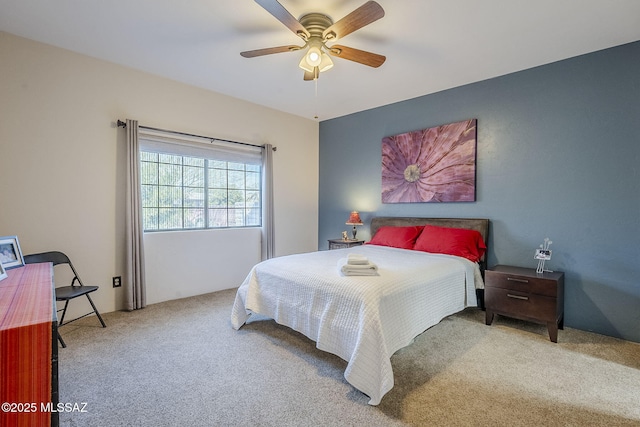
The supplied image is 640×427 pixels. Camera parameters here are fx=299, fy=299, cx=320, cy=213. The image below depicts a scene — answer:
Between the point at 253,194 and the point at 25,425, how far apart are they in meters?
3.70

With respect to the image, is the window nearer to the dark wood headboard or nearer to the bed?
the bed

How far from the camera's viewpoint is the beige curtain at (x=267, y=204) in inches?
174

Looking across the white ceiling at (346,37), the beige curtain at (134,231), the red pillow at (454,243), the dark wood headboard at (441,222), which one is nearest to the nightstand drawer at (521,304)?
the red pillow at (454,243)

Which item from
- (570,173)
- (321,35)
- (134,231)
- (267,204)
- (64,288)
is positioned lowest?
(64,288)

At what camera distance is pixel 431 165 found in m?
3.84

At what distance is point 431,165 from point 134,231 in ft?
11.8

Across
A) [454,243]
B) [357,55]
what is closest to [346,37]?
[357,55]

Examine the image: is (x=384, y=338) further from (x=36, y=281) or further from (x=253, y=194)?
(x=253, y=194)

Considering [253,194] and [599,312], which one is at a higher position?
[253,194]

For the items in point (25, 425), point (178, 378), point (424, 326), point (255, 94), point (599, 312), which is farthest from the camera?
point (255, 94)

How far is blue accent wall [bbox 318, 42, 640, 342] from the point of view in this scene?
2.64 metres

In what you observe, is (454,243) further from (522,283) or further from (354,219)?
(354,219)

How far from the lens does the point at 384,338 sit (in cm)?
184

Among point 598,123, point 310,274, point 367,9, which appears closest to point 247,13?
point 367,9
